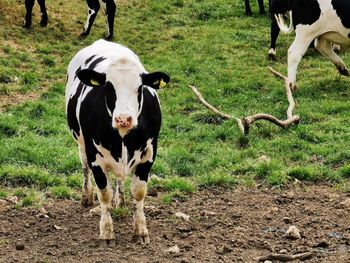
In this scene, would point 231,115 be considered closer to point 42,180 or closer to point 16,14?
point 42,180

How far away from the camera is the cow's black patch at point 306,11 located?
1193cm

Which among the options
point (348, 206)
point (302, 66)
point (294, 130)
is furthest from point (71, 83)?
point (302, 66)

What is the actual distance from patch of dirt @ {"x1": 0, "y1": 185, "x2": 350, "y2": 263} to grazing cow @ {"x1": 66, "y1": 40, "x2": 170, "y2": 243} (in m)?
0.36

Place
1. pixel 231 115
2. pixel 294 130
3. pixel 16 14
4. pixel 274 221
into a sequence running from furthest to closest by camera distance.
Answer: pixel 16 14 < pixel 231 115 < pixel 294 130 < pixel 274 221

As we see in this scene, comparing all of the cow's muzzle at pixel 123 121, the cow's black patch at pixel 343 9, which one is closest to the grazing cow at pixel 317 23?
the cow's black patch at pixel 343 9

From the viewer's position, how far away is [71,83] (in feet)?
24.5

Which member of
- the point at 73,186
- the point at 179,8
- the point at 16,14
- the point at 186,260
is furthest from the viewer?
the point at 179,8

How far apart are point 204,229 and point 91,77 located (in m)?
1.91

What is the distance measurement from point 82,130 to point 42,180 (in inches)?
72.5

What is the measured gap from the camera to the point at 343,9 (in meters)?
11.8

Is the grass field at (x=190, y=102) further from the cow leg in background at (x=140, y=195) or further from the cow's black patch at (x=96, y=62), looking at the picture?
the cow's black patch at (x=96, y=62)

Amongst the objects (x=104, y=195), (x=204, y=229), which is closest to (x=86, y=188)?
(x=104, y=195)

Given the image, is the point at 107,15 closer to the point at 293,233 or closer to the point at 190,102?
the point at 190,102

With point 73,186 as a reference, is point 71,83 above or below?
above
